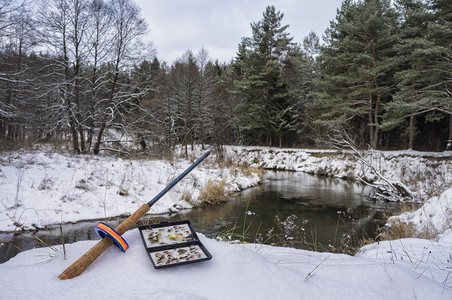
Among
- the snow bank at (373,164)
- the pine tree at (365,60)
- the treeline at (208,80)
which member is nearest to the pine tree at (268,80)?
the treeline at (208,80)

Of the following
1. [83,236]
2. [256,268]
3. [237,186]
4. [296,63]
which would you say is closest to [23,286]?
[256,268]

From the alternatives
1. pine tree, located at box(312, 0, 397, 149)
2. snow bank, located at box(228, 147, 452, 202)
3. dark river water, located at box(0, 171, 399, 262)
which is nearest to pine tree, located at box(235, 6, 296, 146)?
snow bank, located at box(228, 147, 452, 202)

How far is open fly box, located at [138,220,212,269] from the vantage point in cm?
134

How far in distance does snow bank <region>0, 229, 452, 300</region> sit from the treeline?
33.4 feet

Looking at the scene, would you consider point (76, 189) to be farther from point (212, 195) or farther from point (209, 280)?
point (209, 280)

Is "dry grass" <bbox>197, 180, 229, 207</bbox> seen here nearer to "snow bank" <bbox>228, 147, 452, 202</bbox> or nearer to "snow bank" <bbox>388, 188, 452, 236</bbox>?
"snow bank" <bbox>228, 147, 452, 202</bbox>

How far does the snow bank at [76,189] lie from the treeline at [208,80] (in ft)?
9.57

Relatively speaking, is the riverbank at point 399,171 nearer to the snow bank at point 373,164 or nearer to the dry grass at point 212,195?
the snow bank at point 373,164

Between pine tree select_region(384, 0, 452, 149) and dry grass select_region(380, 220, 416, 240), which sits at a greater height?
pine tree select_region(384, 0, 452, 149)

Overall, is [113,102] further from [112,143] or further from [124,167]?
[124,167]

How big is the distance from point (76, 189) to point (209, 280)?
7.99m

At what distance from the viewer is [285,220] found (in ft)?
24.2

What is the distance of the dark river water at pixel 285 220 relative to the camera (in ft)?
17.2

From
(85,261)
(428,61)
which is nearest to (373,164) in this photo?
(428,61)
